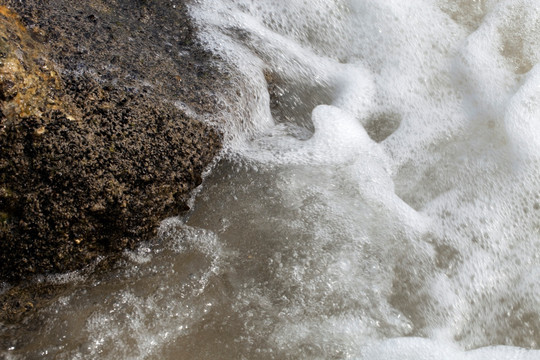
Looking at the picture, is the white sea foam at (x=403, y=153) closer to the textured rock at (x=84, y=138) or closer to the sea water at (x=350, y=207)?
the sea water at (x=350, y=207)

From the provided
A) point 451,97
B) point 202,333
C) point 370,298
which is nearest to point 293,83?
point 451,97

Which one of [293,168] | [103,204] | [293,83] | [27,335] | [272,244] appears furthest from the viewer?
[293,83]

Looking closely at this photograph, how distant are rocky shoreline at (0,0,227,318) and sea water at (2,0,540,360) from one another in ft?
0.46

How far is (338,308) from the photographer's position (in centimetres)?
191

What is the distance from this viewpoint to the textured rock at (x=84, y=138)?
5.76 ft

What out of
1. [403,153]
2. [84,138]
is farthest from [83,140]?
[403,153]

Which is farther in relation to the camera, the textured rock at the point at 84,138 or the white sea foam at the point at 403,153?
the white sea foam at the point at 403,153

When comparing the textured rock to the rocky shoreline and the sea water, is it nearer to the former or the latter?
the rocky shoreline

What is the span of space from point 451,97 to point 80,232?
1888 mm

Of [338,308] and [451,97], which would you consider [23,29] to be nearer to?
[338,308]

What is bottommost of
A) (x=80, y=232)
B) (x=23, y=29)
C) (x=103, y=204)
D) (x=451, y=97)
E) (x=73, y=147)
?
(x=80, y=232)

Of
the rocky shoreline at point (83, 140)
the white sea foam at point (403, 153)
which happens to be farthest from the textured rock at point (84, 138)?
the white sea foam at point (403, 153)

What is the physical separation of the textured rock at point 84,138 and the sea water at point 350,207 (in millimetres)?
147

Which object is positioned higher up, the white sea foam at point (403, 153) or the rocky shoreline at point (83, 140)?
the white sea foam at point (403, 153)
